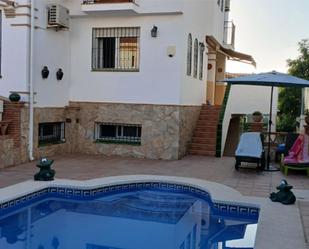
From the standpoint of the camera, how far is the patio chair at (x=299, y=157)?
1270 centimetres

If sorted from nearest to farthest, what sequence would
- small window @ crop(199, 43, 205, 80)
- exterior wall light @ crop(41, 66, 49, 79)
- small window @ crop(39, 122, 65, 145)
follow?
exterior wall light @ crop(41, 66, 49, 79) → small window @ crop(39, 122, 65, 145) → small window @ crop(199, 43, 205, 80)

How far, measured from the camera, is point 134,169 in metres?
13.3

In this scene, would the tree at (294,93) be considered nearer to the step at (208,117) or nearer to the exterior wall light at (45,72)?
the step at (208,117)

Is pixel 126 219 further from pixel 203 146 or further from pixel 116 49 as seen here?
pixel 116 49

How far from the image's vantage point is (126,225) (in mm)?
8695

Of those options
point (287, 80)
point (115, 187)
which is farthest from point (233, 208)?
point (287, 80)

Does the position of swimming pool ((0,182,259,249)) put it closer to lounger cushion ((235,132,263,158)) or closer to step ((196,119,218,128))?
lounger cushion ((235,132,263,158))

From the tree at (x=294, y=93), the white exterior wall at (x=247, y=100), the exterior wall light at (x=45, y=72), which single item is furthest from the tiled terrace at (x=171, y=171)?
the tree at (x=294, y=93)

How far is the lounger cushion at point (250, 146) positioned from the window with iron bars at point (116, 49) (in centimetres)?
512

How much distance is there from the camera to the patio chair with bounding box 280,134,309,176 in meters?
12.7

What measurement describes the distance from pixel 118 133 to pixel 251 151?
227 inches

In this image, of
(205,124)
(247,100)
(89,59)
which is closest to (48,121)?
(89,59)

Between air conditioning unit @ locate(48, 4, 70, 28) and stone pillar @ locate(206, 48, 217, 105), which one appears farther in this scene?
stone pillar @ locate(206, 48, 217, 105)

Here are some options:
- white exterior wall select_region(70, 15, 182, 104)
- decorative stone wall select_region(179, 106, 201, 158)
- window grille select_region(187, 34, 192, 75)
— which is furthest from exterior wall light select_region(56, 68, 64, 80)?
window grille select_region(187, 34, 192, 75)
